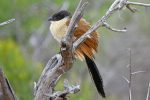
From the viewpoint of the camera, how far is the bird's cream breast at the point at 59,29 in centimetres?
569

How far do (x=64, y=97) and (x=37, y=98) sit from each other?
0.22 m

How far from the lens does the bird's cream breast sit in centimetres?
569

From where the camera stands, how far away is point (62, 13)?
6.04 meters

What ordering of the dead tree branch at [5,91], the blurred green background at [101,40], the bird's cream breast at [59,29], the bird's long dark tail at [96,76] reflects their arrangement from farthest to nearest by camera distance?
the blurred green background at [101,40], the bird's cream breast at [59,29], the bird's long dark tail at [96,76], the dead tree branch at [5,91]

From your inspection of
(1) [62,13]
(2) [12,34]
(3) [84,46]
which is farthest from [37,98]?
(2) [12,34]

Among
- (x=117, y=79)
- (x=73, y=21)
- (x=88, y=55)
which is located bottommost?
(x=117, y=79)

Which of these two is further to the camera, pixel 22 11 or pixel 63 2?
pixel 22 11

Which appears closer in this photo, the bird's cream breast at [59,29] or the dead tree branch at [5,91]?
the dead tree branch at [5,91]

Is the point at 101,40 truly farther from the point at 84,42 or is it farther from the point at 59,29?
the point at 84,42

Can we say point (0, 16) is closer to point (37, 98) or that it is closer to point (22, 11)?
point (22, 11)

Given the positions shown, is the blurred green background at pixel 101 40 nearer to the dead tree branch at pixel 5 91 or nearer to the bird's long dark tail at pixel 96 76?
the bird's long dark tail at pixel 96 76

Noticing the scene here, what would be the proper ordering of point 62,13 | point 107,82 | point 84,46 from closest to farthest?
point 84,46 → point 62,13 → point 107,82

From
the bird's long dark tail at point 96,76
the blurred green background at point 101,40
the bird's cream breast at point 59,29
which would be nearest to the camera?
the bird's long dark tail at point 96,76

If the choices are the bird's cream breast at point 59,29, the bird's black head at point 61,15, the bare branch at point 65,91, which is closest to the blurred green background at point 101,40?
the bird's black head at point 61,15
